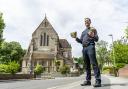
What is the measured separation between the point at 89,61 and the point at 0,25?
52.2 m

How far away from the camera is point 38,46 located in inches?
4173

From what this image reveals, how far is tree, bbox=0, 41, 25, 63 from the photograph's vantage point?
11970cm

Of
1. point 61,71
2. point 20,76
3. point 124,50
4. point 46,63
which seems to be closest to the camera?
point 20,76

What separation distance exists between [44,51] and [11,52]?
23579mm

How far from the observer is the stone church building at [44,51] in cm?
10194

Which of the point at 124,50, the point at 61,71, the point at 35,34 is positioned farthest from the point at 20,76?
the point at 35,34

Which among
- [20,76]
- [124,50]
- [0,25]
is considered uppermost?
[0,25]

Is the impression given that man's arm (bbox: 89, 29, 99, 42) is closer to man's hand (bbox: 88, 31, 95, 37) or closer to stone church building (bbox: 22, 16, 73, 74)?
man's hand (bbox: 88, 31, 95, 37)

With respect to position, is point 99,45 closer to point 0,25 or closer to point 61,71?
point 61,71

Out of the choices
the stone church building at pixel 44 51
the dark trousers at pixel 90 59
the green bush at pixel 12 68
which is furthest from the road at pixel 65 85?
the stone church building at pixel 44 51

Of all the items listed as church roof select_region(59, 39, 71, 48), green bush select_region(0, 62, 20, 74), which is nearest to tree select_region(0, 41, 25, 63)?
church roof select_region(59, 39, 71, 48)

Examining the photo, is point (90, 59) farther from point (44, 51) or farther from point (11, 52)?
point (11, 52)

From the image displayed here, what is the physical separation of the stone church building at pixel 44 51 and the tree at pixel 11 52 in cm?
1661

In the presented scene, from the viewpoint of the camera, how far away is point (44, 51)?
10506 cm
